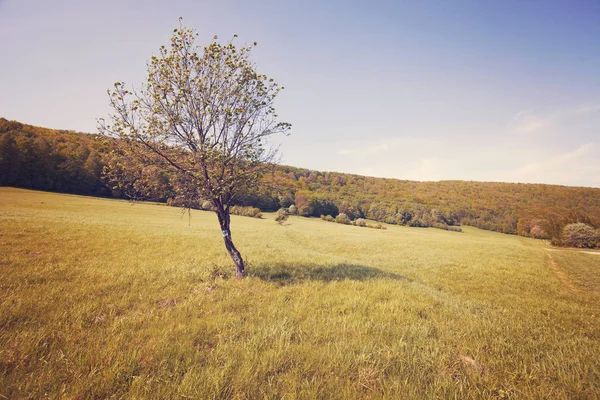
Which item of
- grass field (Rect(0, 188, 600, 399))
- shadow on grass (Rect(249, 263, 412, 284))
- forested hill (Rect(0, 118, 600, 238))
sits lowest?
shadow on grass (Rect(249, 263, 412, 284))

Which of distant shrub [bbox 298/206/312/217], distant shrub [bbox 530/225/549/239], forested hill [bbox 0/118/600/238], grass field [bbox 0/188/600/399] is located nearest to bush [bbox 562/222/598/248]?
forested hill [bbox 0/118/600/238]

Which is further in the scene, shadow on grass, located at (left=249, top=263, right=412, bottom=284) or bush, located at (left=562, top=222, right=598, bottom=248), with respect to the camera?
bush, located at (left=562, top=222, right=598, bottom=248)

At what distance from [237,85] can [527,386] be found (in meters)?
12.0

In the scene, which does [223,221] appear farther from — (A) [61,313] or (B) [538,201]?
(B) [538,201]

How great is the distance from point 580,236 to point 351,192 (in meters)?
81.6

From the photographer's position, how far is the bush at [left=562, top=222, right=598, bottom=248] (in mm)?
44084

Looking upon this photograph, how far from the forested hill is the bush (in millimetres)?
3834

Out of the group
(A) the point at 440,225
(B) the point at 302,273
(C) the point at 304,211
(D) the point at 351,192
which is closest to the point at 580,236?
(A) the point at 440,225

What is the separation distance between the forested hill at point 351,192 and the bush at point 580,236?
3834mm

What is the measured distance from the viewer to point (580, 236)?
4466cm

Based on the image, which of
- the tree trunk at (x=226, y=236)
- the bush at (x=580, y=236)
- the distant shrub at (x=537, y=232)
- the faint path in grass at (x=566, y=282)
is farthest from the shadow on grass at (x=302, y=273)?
the distant shrub at (x=537, y=232)

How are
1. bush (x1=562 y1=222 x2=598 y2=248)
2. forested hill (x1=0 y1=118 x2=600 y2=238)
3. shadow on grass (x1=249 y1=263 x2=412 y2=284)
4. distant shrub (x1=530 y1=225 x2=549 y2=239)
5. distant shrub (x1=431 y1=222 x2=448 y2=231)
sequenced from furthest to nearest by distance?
distant shrub (x1=431 y1=222 x2=448 y2=231), distant shrub (x1=530 y1=225 x2=549 y2=239), forested hill (x1=0 y1=118 x2=600 y2=238), bush (x1=562 y1=222 x2=598 y2=248), shadow on grass (x1=249 y1=263 x2=412 y2=284)

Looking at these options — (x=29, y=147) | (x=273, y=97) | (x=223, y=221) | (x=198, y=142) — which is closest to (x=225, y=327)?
(x=223, y=221)

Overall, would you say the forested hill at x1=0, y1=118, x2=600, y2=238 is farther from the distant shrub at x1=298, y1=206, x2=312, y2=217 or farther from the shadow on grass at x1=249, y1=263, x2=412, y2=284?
the shadow on grass at x1=249, y1=263, x2=412, y2=284
